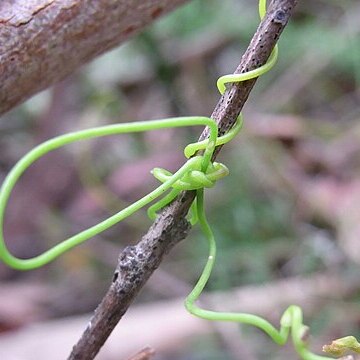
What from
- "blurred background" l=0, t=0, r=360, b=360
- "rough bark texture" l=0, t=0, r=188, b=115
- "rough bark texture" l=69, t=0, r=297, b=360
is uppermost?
"blurred background" l=0, t=0, r=360, b=360

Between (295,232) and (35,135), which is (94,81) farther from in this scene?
(295,232)

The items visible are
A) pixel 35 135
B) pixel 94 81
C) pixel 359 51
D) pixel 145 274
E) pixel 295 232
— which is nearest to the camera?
pixel 145 274

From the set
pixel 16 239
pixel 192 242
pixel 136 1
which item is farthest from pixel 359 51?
pixel 136 1

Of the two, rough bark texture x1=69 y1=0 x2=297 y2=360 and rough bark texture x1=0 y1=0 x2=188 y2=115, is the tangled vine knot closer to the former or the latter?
rough bark texture x1=69 y1=0 x2=297 y2=360

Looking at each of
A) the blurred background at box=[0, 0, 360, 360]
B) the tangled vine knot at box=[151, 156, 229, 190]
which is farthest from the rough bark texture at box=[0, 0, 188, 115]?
the blurred background at box=[0, 0, 360, 360]

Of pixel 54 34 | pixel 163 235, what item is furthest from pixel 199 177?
pixel 54 34

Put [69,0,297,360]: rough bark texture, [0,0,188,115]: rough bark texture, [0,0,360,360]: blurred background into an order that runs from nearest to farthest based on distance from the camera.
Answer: [69,0,297,360]: rough bark texture
[0,0,188,115]: rough bark texture
[0,0,360,360]: blurred background

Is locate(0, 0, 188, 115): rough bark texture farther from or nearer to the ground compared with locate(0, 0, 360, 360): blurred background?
nearer to the ground
